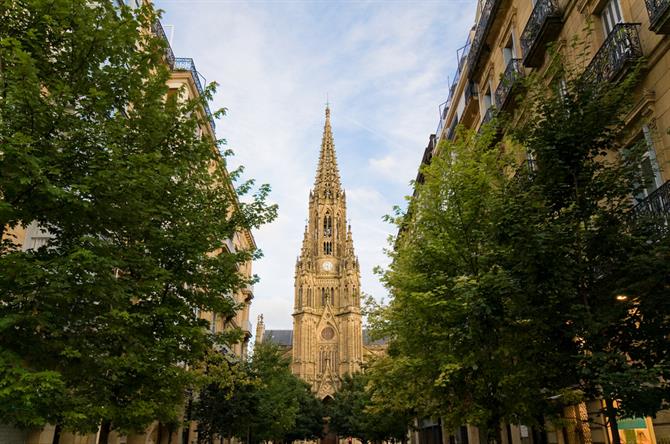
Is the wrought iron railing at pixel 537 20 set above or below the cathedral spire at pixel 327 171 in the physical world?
below

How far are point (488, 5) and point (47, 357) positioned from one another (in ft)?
69.9

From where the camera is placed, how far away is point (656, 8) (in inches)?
405

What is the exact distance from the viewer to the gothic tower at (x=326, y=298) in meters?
99.6

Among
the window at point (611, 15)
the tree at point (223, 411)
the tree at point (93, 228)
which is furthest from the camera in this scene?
the tree at point (223, 411)

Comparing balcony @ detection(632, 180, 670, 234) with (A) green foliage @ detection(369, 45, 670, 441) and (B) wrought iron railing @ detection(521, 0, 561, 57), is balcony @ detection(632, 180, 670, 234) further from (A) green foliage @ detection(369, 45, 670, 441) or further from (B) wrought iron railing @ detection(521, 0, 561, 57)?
(B) wrought iron railing @ detection(521, 0, 561, 57)

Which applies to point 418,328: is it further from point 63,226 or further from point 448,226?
point 63,226

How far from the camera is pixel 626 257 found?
8.52 meters

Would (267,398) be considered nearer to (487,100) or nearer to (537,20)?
(487,100)

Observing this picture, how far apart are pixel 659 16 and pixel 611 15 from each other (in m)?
3.41

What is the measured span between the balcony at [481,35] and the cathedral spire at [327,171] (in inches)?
3634

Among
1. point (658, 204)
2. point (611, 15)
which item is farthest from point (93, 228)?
point (611, 15)

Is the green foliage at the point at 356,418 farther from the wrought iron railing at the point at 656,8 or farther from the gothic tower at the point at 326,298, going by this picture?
the wrought iron railing at the point at 656,8

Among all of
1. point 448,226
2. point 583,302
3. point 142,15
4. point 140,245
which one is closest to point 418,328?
point 448,226

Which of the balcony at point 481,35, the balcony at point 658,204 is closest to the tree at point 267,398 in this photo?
the balcony at point 481,35
